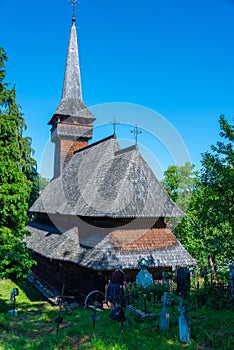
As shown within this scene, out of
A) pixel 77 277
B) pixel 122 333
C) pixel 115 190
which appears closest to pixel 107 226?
pixel 115 190

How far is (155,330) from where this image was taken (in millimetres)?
7273

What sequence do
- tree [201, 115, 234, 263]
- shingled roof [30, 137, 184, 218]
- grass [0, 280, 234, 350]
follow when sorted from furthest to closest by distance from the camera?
1. shingled roof [30, 137, 184, 218]
2. tree [201, 115, 234, 263]
3. grass [0, 280, 234, 350]

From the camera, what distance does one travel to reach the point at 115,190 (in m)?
14.7

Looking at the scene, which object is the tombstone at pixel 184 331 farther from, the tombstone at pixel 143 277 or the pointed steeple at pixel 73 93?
the pointed steeple at pixel 73 93

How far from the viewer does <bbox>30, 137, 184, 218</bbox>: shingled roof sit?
1418 cm

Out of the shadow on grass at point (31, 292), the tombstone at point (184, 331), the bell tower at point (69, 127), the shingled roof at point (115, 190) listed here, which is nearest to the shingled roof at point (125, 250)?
the shingled roof at point (115, 190)

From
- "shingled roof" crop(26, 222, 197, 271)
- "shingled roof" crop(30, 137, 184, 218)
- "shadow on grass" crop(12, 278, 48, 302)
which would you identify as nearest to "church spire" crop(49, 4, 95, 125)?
"shingled roof" crop(30, 137, 184, 218)

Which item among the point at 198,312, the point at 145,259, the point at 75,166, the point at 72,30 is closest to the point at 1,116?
the point at 145,259

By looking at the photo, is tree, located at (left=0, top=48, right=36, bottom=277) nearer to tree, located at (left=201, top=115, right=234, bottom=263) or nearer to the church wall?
the church wall

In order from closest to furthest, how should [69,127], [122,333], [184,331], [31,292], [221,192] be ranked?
[184,331]
[122,333]
[221,192]
[31,292]
[69,127]

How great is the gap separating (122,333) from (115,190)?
8.14 metres

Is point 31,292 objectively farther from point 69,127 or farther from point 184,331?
point 69,127

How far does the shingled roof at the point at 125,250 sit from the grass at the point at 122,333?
378cm

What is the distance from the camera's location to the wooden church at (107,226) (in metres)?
13.6
